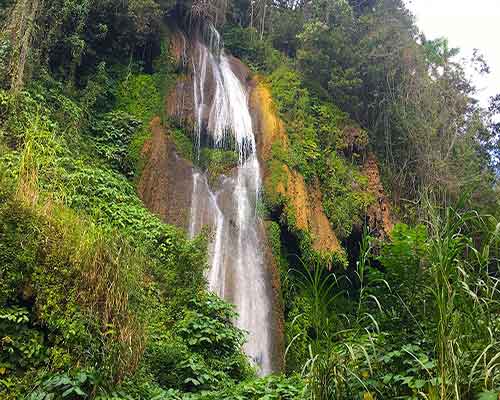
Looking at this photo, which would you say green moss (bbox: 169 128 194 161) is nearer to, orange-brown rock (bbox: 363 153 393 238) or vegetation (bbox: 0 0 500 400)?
vegetation (bbox: 0 0 500 400)

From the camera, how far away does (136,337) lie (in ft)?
13.5

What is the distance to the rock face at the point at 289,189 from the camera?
10.9 m

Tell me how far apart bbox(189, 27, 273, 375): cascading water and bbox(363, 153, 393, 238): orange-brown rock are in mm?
3229

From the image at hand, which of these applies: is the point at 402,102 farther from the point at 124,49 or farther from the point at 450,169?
the point at 124,49

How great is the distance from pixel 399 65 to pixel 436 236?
13.2m

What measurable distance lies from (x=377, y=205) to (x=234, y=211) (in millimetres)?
4234

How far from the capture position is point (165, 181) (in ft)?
34.2

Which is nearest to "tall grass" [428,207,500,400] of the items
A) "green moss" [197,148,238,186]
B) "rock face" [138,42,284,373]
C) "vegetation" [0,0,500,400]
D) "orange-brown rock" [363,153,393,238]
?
"vegetation" [0,0,500,400]

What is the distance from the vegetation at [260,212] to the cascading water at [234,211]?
0.48 metres

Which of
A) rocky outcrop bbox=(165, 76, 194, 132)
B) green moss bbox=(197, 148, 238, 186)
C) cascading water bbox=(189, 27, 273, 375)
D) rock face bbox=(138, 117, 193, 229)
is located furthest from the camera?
rocky outcrop bbox=(165, 76, 194, 132)

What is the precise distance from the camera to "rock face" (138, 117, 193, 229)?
9.96 metres

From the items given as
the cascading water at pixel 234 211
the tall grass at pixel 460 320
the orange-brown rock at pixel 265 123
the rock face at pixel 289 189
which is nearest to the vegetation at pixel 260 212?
the tall grass at pixel 460 320

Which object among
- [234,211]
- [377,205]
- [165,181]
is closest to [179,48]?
[165,181]

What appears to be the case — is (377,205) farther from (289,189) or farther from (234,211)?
(234,211)
